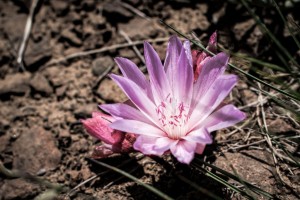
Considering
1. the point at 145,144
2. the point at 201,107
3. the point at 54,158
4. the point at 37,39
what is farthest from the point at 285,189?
the point at 37,39

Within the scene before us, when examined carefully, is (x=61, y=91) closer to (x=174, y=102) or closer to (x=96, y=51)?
(x=96, y=51)

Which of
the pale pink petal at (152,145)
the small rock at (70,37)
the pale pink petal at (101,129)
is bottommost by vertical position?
the pale pink petal at (101,129)

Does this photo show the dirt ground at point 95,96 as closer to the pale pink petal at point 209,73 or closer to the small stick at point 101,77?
the small stick at point 101,77

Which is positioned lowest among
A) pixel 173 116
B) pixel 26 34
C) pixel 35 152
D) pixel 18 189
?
pixel 18 189

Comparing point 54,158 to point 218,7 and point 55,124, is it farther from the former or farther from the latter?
point 218,7

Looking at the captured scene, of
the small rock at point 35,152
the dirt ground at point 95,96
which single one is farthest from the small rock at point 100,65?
the small rock at point 35,152

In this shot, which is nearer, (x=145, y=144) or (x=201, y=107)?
(x=145, y=144)

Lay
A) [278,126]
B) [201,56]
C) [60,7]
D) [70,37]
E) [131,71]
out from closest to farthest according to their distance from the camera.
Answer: [131,71] < [201,56] < [278,126] < [70,37] < [60,7]

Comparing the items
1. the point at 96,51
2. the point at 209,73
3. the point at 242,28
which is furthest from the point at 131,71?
the point at 242,28
